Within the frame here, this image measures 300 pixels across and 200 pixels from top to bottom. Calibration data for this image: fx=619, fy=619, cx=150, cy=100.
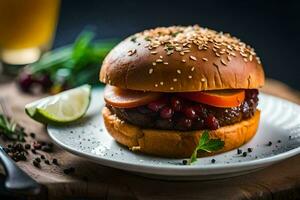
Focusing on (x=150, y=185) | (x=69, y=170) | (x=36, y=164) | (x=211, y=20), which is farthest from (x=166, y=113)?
(x=211, y=20)

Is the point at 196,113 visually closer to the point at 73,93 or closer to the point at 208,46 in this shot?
the point at 208,46

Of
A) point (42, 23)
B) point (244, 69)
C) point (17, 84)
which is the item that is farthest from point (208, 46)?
point (42, 23)

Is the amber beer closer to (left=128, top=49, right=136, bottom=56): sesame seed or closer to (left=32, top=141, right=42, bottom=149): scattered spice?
(left=32, top=141, right=42, bottom=149): scattered spice

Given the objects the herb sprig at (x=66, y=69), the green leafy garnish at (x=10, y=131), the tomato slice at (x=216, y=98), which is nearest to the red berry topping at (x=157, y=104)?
the tomato slice at (x=216, y=98)

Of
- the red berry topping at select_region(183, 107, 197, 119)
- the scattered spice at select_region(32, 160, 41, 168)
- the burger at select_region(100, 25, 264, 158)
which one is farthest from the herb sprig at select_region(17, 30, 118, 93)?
the red berry topping at select_region(183, 107, 197, 119)

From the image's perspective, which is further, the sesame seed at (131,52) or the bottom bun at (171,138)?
the sesame seed at (131,52)

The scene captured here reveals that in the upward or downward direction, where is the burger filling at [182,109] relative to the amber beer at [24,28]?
upward

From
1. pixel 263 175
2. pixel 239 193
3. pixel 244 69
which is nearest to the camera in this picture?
pixel 239 193

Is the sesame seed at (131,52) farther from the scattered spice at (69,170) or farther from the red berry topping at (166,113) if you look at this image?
the scattered spice at (69,170)
